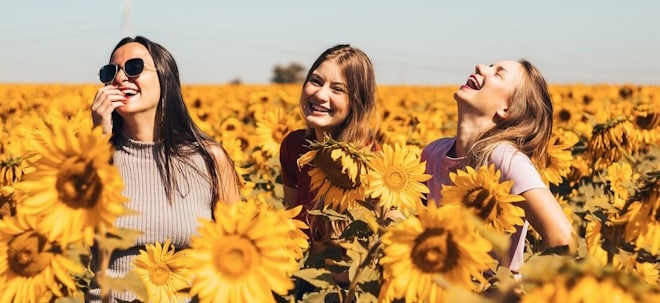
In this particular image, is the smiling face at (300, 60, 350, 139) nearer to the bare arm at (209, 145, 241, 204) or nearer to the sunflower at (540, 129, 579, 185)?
the bare arm at (209, 145, 241, 204)

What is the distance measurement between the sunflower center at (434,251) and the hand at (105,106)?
4.46 feet

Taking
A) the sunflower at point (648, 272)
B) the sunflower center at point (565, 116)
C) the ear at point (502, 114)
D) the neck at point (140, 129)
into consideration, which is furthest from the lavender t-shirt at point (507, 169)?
the sunflower center at point (565, 116)

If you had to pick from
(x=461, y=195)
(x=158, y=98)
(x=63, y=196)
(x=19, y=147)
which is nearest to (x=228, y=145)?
(x=19, y=147)

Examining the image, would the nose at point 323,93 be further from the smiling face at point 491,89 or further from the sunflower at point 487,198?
the sunflower at point 487,198

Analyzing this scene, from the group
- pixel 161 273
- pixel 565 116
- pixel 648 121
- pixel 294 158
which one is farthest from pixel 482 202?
pixel 565 116

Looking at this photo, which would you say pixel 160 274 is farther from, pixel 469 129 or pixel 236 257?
pixel 469 129

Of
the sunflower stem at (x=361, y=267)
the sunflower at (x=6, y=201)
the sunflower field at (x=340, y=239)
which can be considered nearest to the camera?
the sunflower field at (x=340, y=239)

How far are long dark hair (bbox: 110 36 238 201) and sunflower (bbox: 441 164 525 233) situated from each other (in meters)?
1.08

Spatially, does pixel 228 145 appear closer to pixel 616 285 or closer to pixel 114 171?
pixel 114 171

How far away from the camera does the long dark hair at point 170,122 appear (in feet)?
10.5

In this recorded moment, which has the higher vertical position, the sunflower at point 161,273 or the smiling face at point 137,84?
the smiling face at point 137,84

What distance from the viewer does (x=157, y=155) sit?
10.5 feet

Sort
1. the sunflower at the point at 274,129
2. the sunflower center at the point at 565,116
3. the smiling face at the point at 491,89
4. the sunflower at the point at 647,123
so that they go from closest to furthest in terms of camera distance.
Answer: the smiling face at the point at 491,89, the sunflower at the point at 274,129, the sunflower at the point at 647,123, the sunflower center at the point at 565,116

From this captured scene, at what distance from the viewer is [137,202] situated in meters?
3.12
